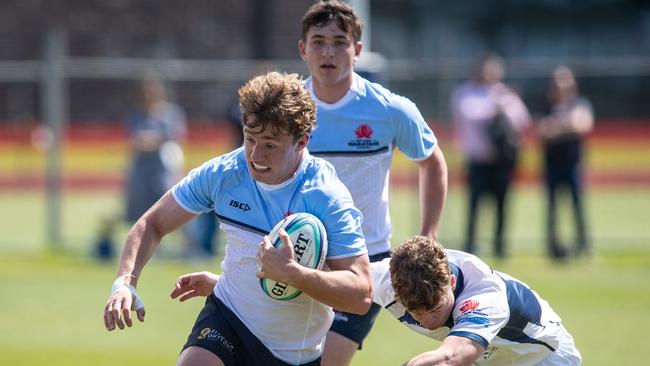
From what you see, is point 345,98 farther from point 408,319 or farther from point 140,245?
point 140,245

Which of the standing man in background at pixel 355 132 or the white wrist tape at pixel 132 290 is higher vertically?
the standing man in background at pixel 355 132

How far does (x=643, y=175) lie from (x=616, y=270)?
13.2 metres

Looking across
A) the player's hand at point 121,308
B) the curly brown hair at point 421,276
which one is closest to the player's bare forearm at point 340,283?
the curly brown hair at point 421,276

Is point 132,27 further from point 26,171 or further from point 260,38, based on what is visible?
point 26,171

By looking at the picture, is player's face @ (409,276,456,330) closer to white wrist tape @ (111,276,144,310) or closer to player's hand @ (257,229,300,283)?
player's hand @ (257,229,300,283)

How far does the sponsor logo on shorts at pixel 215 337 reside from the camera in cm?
530

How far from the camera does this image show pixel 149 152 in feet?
48.8

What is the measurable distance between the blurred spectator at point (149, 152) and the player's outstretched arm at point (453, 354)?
1018cm

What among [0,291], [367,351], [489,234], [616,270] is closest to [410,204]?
[489,234]

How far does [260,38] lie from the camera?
3169 cm

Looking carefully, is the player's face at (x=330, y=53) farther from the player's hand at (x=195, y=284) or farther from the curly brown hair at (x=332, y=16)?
the player's hand at (x=195, y=284)

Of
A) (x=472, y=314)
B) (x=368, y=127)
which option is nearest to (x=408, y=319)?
(x=472, y=314)

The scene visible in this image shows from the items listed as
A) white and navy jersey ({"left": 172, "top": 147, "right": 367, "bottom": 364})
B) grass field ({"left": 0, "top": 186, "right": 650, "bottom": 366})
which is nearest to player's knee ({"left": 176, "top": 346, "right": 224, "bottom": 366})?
white and navy jersey ({"left": 172, "top": 147, "right": 367, "bottom": 364})

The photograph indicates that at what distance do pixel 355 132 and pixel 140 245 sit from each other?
1.58 m
